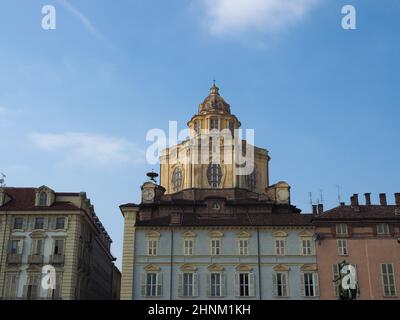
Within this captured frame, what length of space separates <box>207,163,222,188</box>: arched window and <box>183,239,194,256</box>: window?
62.9 ft

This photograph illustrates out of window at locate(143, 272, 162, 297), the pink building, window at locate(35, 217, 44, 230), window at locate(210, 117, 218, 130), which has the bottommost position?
window at locate(143, 272, 162, 297)

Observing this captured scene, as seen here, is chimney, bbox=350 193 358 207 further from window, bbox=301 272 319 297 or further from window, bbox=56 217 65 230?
window, bbox=56 217 65 230

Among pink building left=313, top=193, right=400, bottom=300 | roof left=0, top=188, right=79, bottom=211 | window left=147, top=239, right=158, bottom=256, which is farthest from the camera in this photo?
roof left=0, top=188, right=79, bottom=211

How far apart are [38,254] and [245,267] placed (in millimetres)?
20349

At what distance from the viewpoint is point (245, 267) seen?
1886 inches

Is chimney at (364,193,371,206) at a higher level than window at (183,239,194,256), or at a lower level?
higher

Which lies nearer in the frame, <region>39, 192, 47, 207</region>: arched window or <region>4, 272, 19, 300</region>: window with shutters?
<region>4, 272, 19, 300</region>: window with shutters

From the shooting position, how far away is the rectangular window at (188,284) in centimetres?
4706

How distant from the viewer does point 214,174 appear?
6819 cm

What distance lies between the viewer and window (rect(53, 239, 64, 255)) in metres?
49.0

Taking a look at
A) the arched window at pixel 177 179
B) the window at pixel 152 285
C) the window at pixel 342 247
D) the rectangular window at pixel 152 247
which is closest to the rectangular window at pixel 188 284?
the window at pixel 152 285

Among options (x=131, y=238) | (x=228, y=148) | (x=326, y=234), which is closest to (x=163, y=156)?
(x=228, y=148)

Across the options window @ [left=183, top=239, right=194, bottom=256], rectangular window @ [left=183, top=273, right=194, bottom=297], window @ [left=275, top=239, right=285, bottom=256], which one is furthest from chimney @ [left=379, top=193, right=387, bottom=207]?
rectangular window @ [left=183, top=273, right=194, bottom=297]

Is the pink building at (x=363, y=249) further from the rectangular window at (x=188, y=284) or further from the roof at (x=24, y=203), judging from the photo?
the roof at (x=24, y=203)
